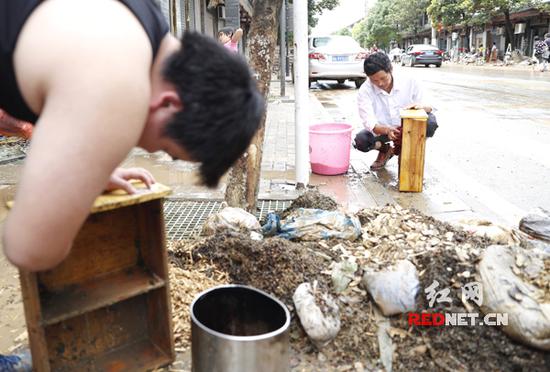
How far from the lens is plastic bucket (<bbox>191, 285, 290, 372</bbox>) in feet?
6.75

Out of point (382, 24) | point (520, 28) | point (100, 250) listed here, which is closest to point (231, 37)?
point (100, 250)

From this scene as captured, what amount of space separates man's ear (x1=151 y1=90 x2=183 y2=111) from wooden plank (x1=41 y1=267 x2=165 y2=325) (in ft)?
3.69

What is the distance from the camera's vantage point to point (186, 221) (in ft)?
14.2

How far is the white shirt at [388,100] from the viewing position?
5684 mm

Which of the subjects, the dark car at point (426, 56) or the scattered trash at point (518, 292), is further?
the dark car at point (426, 56)

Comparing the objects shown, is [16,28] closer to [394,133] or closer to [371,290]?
[371,290]

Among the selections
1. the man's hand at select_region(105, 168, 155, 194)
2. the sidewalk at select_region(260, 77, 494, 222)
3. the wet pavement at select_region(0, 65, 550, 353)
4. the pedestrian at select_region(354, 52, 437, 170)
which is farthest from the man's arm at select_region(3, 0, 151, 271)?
the pedestrian at select_region(354, 52, 437, 170)

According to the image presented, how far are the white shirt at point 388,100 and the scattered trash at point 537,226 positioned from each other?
2145mm

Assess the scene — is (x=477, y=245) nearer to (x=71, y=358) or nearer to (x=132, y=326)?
(x=132, y=326)

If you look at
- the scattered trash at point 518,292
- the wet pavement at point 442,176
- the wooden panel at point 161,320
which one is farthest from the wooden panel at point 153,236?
the scattered trash at point 518,292

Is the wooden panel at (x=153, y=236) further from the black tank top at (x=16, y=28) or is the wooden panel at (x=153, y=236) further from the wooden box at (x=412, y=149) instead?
the wooden box at (x=412, y=149)

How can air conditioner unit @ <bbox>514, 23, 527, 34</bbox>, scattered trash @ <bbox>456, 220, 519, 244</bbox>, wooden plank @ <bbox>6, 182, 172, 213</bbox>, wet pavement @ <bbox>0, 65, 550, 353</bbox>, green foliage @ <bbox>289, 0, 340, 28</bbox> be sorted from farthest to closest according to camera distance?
air conditioner unit @ <bbox>514, 23, 527, 34</bbox> → green foliage @ <bbox>289, 0, 340, 28</bbox> → wet pavement @ <bbox>0, 65, 550, 353</bbox> → scattered trash @ <bbox>456, 220, 519, 244</bbox> → wooden plank @ <bbox>6, 182, 172, 213</bbox>

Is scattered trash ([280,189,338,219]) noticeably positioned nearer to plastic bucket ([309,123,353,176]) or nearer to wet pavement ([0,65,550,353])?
wet pavement ([0,65,550,353])

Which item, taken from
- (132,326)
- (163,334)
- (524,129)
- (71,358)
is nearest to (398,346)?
(163,334)
